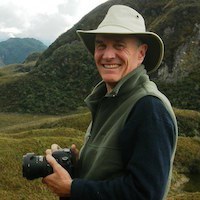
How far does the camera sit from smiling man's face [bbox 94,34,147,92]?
515 centimetres

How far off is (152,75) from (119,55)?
65.4m

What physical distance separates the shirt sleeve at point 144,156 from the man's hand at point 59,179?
318 mm

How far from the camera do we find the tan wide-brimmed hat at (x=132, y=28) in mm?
5047

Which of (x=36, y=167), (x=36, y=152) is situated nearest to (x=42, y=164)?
(x=36, y=167)

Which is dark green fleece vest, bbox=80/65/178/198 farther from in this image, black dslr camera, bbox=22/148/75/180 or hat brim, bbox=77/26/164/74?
hat brim, bbox=77/26/164/74

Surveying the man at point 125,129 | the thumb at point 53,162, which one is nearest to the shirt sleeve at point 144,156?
the man at point 125,129

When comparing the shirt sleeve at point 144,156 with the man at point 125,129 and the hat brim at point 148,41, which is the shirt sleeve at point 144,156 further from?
the hat brim at point 148,41

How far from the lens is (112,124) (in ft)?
16.6

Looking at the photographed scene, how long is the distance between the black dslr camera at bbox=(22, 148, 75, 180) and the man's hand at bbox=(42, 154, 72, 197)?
10cm

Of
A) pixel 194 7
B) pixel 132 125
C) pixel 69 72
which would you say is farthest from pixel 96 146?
pixel 69 72

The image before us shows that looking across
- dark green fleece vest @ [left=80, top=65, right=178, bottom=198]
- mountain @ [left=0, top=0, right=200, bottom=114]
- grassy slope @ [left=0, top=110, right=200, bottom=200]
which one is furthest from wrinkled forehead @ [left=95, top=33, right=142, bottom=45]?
mountain @ [left=0, top=0, right=200, bottom=114]

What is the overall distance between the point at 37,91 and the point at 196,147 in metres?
49.2

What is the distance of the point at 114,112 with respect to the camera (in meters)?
5.11

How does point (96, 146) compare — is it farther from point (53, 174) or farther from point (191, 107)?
point (191, 107)
